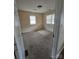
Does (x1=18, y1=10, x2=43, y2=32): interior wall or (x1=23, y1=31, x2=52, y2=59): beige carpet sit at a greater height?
(x1=18, y1=10, x2=43, y2=32): interior wall

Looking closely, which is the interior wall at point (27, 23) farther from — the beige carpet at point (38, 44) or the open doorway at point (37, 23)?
the beige carpet at point (38, 44)

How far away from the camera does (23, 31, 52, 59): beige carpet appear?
1719mm

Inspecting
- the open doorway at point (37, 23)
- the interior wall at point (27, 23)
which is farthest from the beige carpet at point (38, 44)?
the interior wall at point (27, 23)

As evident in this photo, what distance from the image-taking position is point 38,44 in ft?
7.09

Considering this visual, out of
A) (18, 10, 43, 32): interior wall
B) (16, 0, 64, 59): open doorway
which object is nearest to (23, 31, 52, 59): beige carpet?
(16, 0, 64, 59): open doorway

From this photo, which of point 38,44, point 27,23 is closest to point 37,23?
point 27,23

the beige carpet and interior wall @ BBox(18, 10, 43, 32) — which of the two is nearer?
the beige carpet

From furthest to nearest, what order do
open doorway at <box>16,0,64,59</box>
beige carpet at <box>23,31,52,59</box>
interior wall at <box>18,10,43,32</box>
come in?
interior wall at <box>18,10,43,32</box> → open doorway at <box>16,0,64,59</box> → beige carpet at <box>23,31,52,59</box>

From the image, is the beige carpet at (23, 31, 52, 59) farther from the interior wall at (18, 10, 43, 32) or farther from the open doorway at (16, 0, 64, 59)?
the interior wall at (18, 10, 43, 32)
